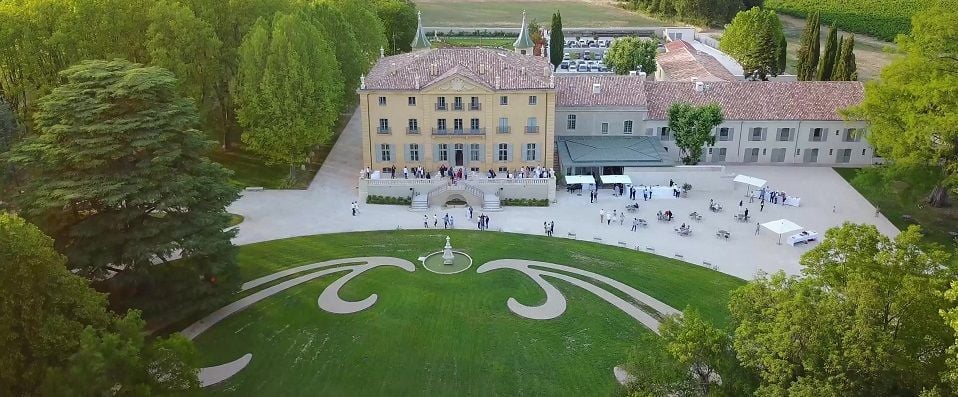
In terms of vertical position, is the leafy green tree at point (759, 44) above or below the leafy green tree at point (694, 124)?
above

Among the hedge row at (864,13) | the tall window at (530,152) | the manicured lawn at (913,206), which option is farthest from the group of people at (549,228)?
the hedge row at (864,13)

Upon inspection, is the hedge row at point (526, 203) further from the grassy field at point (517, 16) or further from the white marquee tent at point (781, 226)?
the grassy field at point (517, 16)

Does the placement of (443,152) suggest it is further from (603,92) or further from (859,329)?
(859,329)

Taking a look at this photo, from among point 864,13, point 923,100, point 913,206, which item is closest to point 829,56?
point 913,206

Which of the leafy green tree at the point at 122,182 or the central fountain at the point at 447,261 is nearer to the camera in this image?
the leafy green tree at the point at 122,182

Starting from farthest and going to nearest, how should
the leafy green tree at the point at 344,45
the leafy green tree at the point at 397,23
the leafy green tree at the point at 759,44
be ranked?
the leafy green tree at the point at 397,23
the leafy green tree at the point at 759,44
the leafy green tree at the point at 344,45

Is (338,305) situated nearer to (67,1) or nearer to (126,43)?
(126,43)
